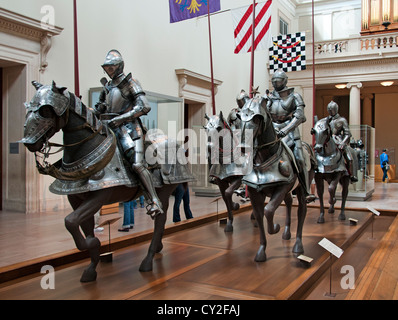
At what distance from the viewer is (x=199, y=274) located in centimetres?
382

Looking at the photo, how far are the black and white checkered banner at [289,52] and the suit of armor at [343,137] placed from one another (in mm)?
5552

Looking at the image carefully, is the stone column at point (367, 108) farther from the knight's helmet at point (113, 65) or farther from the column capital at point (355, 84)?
the knight's helmet at point (113, 65)

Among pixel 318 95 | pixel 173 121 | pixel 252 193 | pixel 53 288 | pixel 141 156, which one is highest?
pixel 318 95

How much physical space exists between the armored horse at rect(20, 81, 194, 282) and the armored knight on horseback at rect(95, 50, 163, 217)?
4.9 inches

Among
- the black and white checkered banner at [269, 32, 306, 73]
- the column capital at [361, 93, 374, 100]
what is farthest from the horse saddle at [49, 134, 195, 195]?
the column capital at [361, 93, 374, 100]

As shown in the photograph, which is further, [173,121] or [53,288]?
[173,121]

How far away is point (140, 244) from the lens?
499 cm

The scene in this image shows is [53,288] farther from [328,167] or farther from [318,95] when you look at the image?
[318,95]

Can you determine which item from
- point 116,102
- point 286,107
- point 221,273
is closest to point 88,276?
point 221,273

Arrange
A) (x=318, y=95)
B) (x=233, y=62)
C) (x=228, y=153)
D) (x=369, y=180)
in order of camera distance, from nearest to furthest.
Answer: (x=228, y=153) → (x=369, y=180) → (x=233, y=62) → (x=318, y=95)

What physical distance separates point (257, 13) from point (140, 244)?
7.23 metres

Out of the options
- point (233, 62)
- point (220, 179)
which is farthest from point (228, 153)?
point (233, 62)

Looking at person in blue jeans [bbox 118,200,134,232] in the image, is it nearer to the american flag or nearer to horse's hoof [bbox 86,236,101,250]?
horse's hoof [bbox 86,236,101,250]

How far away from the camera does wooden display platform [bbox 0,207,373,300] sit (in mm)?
3277
